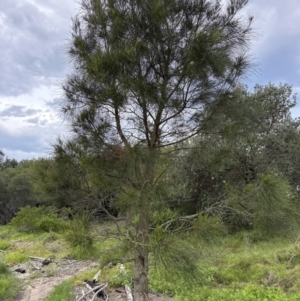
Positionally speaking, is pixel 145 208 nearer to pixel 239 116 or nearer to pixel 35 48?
pixel 239 116

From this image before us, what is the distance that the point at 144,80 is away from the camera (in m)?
2.42

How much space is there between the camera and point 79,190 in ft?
8.67

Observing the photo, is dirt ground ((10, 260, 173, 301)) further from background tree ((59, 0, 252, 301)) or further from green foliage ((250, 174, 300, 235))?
green foliage ((250, 174, 300, 235))

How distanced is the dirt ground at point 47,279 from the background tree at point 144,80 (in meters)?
2.25

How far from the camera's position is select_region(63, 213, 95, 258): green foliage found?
7.95 feet

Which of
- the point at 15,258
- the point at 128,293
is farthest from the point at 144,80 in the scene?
the point at 15,258

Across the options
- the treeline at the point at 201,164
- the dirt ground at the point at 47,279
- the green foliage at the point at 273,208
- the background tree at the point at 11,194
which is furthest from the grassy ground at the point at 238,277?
the background tree at the point at 11,194

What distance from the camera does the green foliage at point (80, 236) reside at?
2424mm

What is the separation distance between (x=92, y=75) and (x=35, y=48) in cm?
270

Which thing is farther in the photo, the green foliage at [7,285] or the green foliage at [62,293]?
the green foliage at [7,285]

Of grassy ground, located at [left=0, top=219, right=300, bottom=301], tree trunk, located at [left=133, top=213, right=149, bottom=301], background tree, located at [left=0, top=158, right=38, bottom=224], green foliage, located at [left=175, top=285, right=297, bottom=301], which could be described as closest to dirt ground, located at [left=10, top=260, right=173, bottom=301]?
grassy ground, located at [left=0, top=219, right=300, bottom=301]

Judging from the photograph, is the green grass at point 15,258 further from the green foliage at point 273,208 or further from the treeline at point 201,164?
the green foliage at point 273,208

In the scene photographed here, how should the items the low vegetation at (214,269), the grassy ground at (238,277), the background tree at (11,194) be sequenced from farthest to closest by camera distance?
the background tree at (11,194) → the grassy ground at (238,277) → the low vegetation at (214,269)

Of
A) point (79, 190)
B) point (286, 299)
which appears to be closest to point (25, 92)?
point (79, 190)
